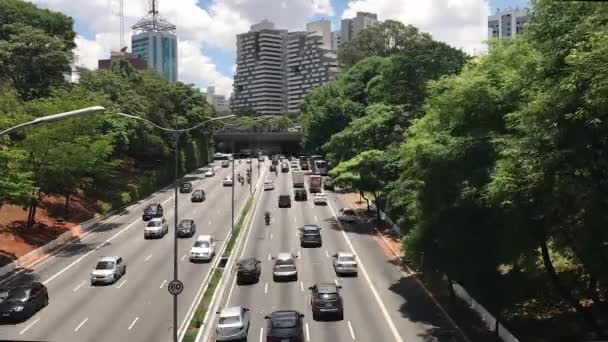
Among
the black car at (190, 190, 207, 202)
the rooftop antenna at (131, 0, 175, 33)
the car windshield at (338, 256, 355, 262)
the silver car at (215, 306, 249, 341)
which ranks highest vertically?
the rooftop antenna at (131, 0, 175, 33)

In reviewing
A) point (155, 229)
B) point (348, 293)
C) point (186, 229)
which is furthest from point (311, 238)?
point (348, 293)

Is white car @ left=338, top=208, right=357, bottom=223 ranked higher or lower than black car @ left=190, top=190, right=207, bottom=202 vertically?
lower

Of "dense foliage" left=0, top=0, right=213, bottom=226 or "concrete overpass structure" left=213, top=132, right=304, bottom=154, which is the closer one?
"dense foliage" left=0, top=0, right=213, bottom=226

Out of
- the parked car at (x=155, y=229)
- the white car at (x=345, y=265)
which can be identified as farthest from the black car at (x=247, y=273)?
the parked car at (x=155, y=229)

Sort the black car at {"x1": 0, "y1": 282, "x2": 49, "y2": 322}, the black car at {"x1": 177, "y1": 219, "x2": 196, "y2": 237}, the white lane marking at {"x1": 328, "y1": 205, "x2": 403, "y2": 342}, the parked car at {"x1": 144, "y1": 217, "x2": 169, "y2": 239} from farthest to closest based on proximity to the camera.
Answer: the black car at {"x1": 177, "y1": 219, "x2": 196, "y2": 237}
the parked car at {"x1": 144, "y1": 217, "x2": 169, "y2": 239}
the black car at {"x1": 0, "y1": 282, "x2": 49, "y2": 322}
the white lane marking at {"x1": 328, "y1": 205, "x2": 403, "y2": 342}

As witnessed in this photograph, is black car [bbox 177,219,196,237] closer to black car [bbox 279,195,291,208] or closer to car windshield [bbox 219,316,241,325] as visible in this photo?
black car [bbox 279,195,291,208]

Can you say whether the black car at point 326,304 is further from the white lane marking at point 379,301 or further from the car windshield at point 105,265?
the car windshield at point 105,265

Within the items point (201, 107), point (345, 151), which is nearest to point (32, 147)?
point (345, 151)

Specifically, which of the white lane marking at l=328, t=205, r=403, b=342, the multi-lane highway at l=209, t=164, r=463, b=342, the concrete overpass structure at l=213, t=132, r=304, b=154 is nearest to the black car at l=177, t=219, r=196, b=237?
the multi-lane highway at l=209, t=164, r=463, b=342

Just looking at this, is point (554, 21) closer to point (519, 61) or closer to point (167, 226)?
point (519, 61)
